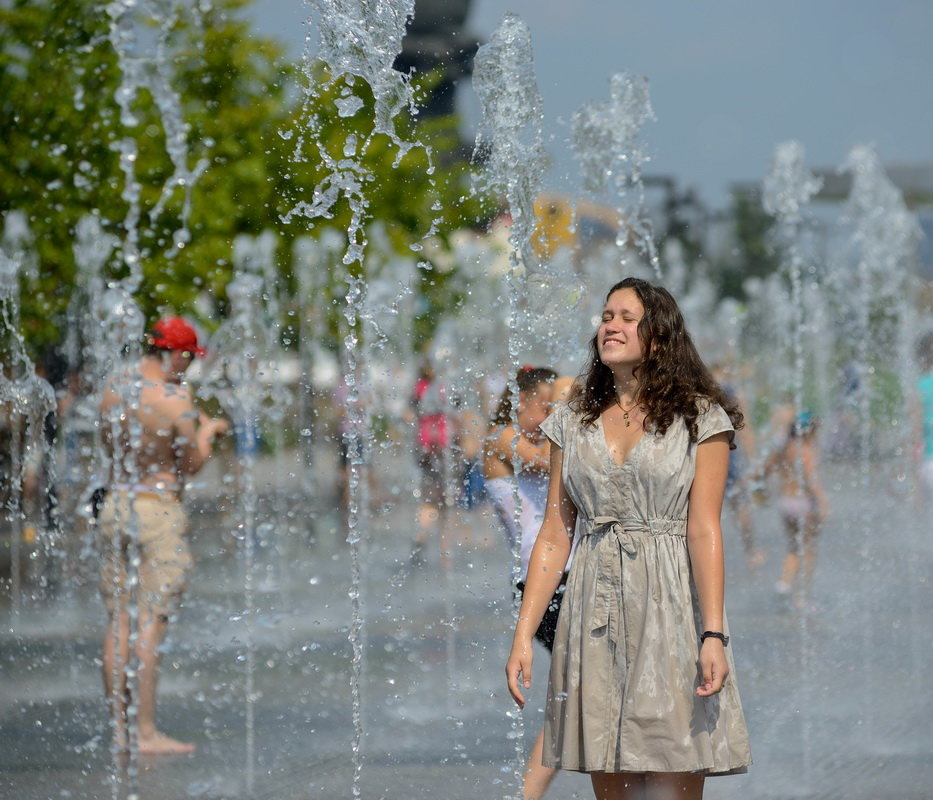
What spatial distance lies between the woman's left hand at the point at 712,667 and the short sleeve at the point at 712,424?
1.37ft

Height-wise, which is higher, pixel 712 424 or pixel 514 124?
pixel 514 124

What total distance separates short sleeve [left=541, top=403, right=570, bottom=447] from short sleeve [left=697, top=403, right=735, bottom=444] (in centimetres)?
31

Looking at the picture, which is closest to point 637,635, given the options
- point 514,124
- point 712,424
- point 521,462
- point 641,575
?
point 641,575

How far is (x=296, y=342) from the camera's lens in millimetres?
23859

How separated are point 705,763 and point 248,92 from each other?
1646 cm

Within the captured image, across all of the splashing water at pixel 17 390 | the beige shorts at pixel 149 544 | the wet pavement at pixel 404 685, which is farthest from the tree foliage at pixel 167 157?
the beige shorts at pixel 149 544

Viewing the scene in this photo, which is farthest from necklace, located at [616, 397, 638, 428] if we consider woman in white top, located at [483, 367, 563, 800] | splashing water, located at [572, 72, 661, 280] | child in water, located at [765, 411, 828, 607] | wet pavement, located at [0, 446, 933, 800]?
splashing water, located at [572, 72, 661, 280]

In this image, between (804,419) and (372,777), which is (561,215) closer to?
(804,419)

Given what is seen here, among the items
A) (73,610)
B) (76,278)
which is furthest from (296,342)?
(73,610)

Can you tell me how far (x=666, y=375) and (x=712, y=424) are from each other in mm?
148

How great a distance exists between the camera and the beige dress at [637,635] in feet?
9.51

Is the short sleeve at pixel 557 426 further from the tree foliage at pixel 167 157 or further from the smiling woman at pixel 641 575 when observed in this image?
the tree foliage at pixel 167 157

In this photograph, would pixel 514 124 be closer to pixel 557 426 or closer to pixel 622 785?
pixel 557 426

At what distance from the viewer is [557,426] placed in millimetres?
3188
